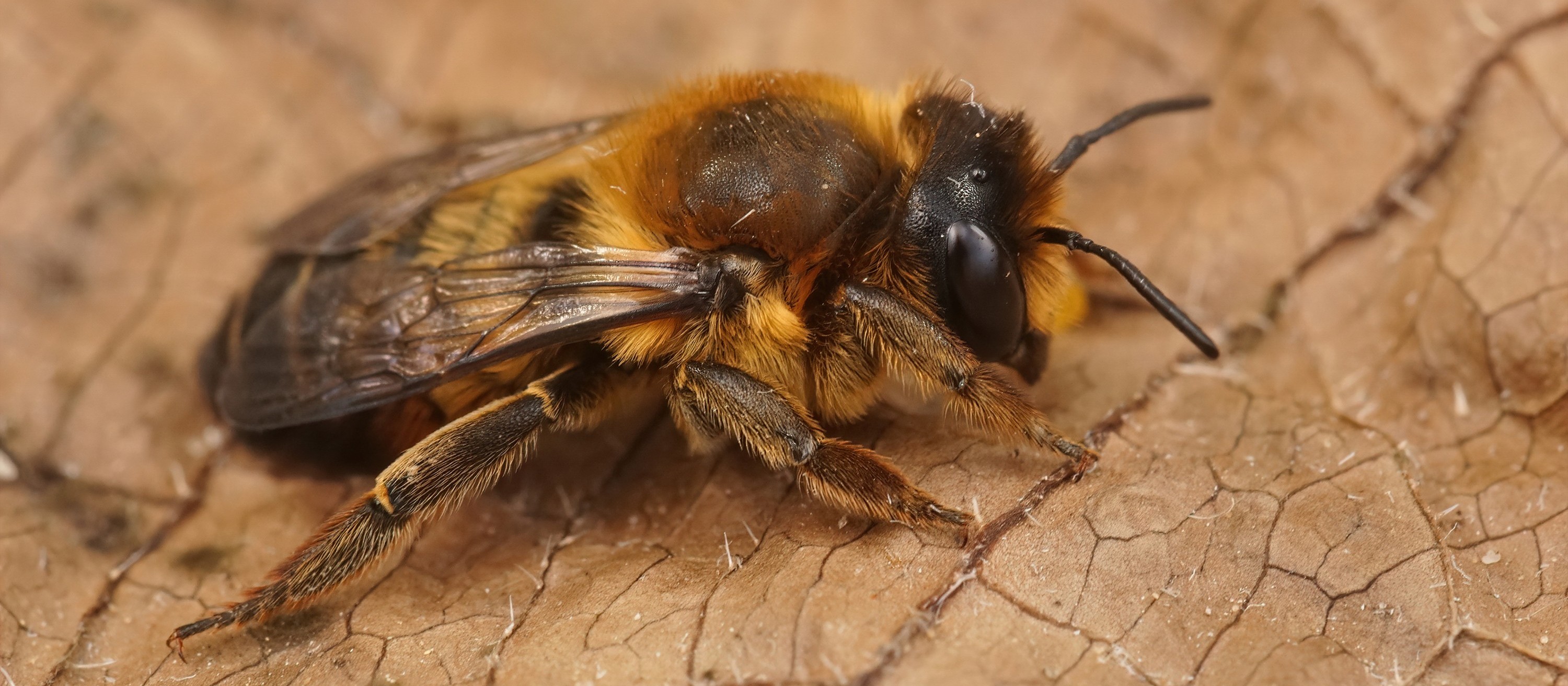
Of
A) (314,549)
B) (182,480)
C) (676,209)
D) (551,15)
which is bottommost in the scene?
(182,480)

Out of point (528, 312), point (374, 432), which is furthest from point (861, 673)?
point (374, 432)

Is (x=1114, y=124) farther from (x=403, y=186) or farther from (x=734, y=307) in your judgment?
(x=403, y=186)

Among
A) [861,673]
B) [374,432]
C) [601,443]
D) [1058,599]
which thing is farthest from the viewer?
[601,443]

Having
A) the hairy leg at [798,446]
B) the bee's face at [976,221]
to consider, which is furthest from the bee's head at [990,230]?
the hairy leg at [798,446]

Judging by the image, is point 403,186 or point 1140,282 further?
point 403,186

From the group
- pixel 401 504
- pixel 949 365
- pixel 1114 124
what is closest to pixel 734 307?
pixel 949 365

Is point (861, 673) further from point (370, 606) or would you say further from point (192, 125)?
point (192, 125)
